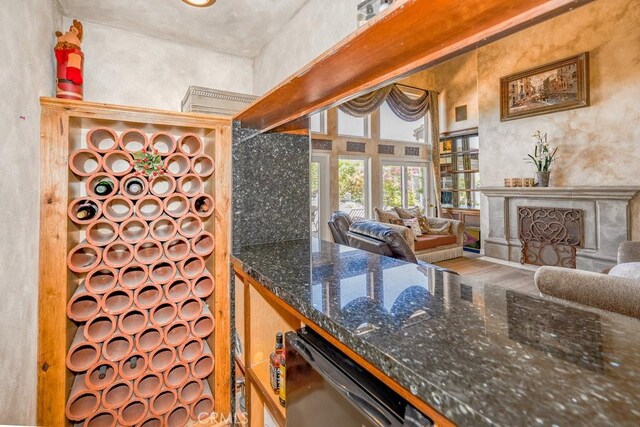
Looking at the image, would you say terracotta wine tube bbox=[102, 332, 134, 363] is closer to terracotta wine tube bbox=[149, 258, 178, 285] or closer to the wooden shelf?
terracotta wine tube bbox=[149, 258, 178, 285]

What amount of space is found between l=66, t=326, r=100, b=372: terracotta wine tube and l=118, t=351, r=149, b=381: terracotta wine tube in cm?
12

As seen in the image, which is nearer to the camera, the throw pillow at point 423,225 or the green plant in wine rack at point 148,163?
the green plant in wine rack at point 148,163

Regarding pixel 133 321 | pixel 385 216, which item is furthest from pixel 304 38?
pixel 385 216

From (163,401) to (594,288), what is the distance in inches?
87.6

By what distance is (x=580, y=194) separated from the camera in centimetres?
411

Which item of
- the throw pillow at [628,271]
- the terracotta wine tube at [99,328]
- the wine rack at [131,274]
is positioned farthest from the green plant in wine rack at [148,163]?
the throw pillow at [628,271]

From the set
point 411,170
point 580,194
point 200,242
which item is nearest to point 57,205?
point 200,242

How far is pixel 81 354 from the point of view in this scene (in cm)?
138

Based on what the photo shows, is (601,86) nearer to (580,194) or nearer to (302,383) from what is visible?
(580,194)

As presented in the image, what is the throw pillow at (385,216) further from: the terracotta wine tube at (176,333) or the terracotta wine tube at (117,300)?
the terracotta wine tube at (117,300)

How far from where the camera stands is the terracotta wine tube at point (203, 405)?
1547 mm

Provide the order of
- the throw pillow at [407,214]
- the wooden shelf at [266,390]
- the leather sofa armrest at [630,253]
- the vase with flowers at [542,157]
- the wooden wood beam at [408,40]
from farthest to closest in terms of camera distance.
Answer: the throw pillow at [407,214] < the vase with flowers at [542,157] < the leather sofa armrest at [630,253] < the wooden shelf at [266,390] < the wooden wood beam at [408,40]

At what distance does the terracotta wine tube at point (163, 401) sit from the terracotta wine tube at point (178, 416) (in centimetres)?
3

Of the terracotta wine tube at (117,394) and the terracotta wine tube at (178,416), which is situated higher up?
the terracotta wine tube at (117,394)
